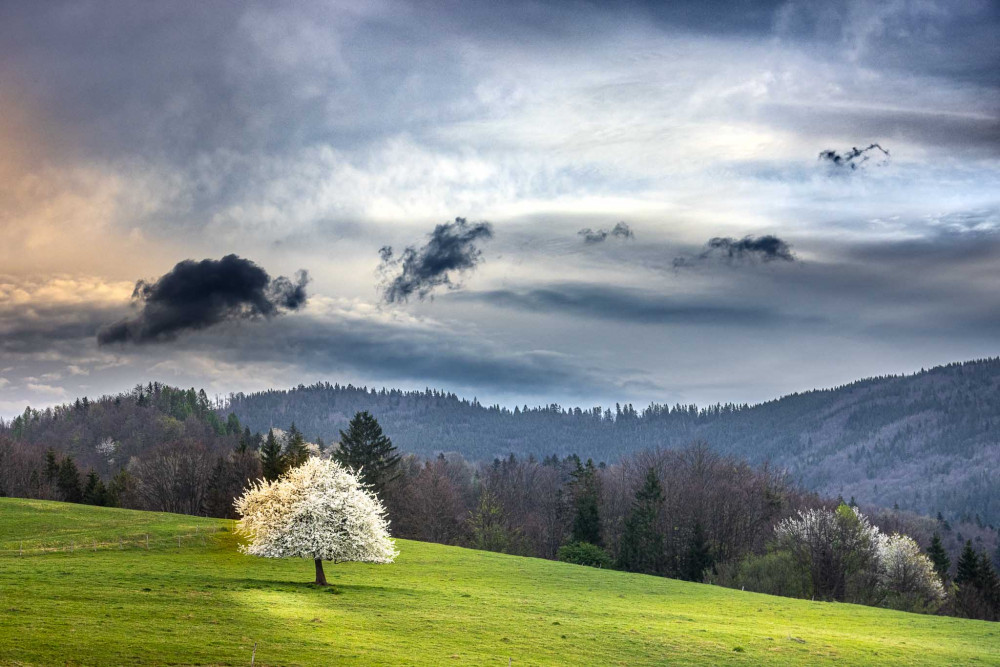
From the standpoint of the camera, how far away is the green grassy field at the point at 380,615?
34906 millimetres

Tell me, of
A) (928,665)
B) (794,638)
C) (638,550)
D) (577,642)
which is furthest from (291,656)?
(638,550)

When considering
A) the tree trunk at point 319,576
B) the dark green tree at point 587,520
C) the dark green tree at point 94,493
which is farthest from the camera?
the dark green tree at point 94,493

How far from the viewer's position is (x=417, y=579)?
216 feet

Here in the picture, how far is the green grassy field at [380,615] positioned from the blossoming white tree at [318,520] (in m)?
2.58

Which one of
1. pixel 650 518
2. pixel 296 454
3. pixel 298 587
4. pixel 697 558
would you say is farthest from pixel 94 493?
pixel 697 558

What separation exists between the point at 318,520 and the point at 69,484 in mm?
88173

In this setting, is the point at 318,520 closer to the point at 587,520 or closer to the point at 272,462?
the point at 272,462

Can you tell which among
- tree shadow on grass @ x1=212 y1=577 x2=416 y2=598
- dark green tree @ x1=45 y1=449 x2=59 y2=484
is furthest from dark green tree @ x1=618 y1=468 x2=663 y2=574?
dark green tree @ x1=45 y1=449 x2=59 y2=484

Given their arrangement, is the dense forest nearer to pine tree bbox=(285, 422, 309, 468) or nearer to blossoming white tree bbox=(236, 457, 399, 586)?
pine tree bbox=(285, 422, 309, 468)

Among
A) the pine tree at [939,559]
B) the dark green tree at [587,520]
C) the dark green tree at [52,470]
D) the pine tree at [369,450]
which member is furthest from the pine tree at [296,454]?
the pine tree at [939,559]

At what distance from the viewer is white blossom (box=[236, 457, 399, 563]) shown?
53.0 metres

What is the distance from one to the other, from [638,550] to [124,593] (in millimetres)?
77506

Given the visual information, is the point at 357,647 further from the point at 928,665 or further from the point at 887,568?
the point at 887,568

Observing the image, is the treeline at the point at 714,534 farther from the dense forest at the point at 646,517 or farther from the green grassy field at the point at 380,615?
the green grassy field at the point at 380,615
